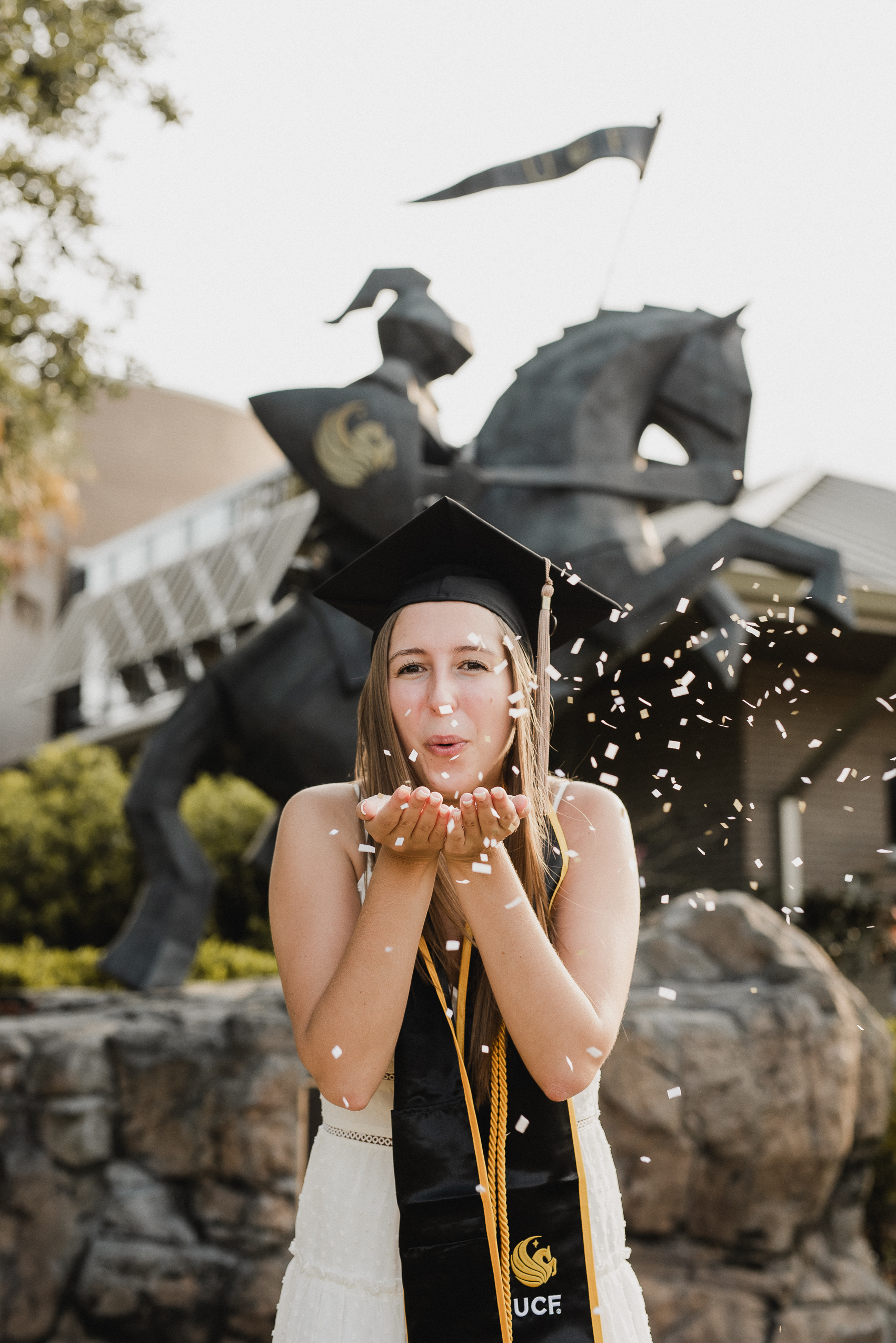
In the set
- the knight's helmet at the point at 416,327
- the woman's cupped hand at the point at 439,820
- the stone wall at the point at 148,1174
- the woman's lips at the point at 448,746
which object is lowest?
the stone wall at the point at 148,1174

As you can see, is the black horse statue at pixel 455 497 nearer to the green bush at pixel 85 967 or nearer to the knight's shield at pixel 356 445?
the knight's shield at pixel 356 445

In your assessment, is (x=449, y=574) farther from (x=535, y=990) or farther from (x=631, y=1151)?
(x=631, y=1151)

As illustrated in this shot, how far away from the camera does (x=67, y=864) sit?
1311cm

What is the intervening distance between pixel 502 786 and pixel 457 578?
13.4 inches

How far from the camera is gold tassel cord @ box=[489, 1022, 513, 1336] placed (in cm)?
162

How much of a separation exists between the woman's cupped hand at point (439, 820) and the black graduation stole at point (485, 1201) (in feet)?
0.91

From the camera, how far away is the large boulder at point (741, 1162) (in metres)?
4.34

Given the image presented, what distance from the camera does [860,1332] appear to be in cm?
440

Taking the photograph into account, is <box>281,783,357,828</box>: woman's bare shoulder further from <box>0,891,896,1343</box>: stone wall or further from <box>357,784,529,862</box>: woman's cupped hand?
<box>0,891,896,1343</box>: stone wall

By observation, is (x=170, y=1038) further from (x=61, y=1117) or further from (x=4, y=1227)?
(x=4, y=1227)

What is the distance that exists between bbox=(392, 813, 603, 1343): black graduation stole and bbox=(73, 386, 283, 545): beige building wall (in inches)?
1137

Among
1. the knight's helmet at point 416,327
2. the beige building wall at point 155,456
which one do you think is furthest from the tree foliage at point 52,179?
the beige building wall at point 155,456

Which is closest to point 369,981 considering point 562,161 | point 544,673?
point 544,673

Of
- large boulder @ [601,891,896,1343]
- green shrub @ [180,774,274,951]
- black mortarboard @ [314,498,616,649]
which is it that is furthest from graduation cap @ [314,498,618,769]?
Result: green shrub @ [180,774,274,951]
